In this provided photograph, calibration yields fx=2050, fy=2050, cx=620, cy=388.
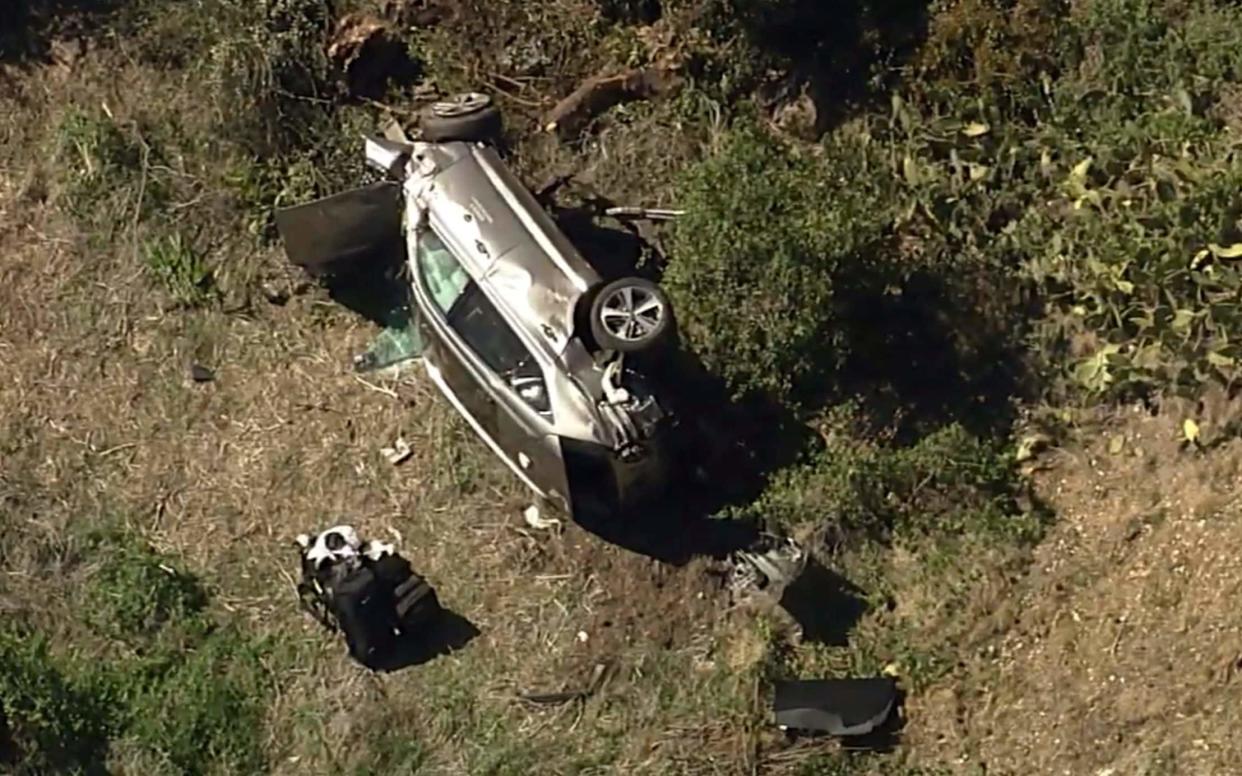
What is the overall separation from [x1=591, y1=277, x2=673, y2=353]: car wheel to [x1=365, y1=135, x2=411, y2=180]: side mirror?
1.46 meters

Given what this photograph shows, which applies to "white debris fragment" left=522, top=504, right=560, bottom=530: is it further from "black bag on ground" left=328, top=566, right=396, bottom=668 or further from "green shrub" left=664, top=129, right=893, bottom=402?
"green shrub" left=664, top=129, right=893, bottom=402

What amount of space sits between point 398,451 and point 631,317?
167 centimetres

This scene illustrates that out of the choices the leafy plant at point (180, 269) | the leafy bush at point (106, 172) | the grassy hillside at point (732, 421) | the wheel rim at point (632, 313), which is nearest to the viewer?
the grassy hillside at point (732, 421)

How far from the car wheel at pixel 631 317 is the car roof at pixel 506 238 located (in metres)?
0.18

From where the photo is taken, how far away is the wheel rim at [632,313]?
9.77m

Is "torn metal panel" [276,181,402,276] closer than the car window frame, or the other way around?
the car window frame

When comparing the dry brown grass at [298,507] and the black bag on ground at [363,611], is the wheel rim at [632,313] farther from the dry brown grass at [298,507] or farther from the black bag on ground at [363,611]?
the black bag on ground at [363,611]

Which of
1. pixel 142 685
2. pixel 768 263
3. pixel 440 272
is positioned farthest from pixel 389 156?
pixel 142 685

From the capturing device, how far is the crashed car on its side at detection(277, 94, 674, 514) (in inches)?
387

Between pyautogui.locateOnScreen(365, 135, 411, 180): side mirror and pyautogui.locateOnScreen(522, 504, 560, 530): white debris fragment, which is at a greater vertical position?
pyautogui.locateOnScreen(365, 135, 411, 180): side mirror

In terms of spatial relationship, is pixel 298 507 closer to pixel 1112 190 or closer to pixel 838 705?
pixel 838 705

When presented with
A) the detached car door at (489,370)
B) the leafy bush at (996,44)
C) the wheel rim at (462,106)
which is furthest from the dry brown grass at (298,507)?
the leafy bush at (996,44)

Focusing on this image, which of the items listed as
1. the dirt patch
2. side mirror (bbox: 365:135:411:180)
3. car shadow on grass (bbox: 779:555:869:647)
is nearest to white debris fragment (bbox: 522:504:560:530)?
car shadow on grass (bbox: 779:555:869:647)

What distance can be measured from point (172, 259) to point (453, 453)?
213cm
